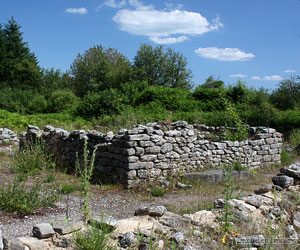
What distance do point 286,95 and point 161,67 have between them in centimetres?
1228

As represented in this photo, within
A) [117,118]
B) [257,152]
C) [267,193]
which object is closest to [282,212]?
[267,193]

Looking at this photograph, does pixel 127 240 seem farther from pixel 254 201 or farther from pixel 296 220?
pixel 296 220

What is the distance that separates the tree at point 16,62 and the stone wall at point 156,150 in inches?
935

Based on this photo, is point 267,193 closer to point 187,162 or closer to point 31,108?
point 187,162

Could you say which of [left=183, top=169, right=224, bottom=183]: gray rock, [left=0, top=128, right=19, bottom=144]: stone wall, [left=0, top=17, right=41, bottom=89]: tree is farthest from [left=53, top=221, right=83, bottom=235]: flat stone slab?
[left=0, top=17, right=41, bottom=89]: tree

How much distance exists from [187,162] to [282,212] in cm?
371

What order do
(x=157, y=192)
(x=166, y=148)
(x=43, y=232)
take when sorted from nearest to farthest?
(x=43, y=232)
(x=157, y=192)
(x=166, y=148)

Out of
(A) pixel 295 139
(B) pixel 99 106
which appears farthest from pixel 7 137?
(A) pixel 295 139

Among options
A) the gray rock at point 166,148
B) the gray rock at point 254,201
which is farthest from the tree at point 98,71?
the gray rock at point 254,201

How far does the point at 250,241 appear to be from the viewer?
3547 mm

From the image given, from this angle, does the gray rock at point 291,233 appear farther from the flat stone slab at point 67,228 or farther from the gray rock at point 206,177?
the gray rock at point 206,177

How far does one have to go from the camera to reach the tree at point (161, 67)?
30.0m

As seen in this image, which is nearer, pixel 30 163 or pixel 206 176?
pixel 206 176

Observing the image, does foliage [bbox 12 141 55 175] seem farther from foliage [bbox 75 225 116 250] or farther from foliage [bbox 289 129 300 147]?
foliage [bbox 289 129 300 147]
